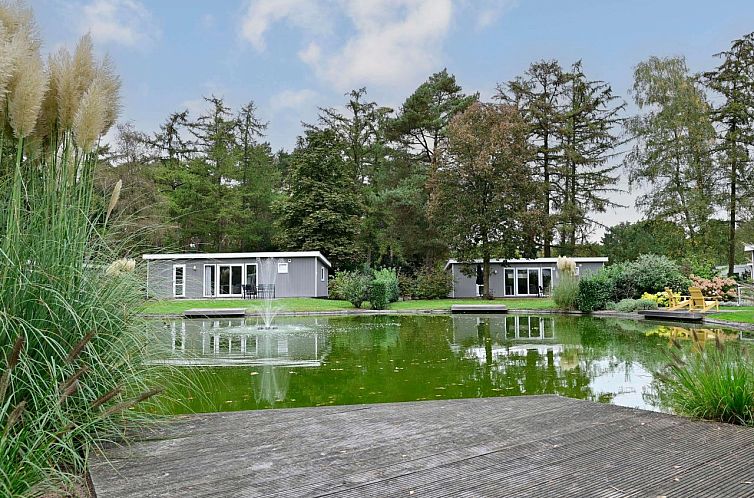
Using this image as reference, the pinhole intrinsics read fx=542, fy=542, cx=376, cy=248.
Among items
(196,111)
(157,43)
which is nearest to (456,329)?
(157,43)

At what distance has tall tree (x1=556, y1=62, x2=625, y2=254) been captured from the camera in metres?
27.3

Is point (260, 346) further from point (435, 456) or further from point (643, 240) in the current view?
point (643, 240)

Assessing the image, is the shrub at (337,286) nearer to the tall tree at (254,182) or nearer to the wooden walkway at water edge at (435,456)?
the tall tree at (254,182)

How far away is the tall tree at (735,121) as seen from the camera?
21.0m

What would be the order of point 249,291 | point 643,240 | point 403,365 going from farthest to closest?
point 643,240, point 249,291, point 403,365

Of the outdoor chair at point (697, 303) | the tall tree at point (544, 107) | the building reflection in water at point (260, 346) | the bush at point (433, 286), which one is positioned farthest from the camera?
the tall tree at point (544, 107)

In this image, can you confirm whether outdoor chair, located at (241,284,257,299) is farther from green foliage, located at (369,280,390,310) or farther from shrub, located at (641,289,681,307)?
shrub, located at (641,289,681,307)

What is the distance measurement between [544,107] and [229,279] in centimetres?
1715

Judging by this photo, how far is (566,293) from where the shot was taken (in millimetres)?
16203

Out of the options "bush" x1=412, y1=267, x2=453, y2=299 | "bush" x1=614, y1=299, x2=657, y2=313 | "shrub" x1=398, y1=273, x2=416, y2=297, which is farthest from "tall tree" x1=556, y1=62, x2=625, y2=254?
"bush" x1=614, y1=299, x2=657, y2=313

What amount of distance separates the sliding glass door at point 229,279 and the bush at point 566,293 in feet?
43.3

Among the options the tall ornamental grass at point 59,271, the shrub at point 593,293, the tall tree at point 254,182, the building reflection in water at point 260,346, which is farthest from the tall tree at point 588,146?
Answer: the tall ornamental grass at point 59,271

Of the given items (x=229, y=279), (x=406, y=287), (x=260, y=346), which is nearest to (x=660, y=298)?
(x=260, y=346)

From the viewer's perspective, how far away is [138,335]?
100.0 inches
